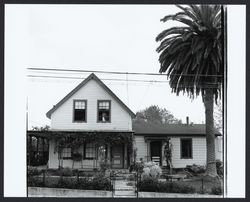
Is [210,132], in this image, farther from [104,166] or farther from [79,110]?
[79,110]

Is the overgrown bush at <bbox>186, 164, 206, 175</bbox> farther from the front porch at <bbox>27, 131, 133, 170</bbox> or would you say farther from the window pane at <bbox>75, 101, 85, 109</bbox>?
the window pane at <bbox>75, 101, 85, 109</bbox>

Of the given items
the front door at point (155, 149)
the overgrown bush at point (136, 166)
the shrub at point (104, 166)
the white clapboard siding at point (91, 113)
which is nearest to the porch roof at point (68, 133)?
the white clapboard siding at point (91, 113)

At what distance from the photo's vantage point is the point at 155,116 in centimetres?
5109

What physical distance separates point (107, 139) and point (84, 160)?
1.83 m

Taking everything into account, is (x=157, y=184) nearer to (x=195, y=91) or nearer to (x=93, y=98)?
(x=195, y=91)

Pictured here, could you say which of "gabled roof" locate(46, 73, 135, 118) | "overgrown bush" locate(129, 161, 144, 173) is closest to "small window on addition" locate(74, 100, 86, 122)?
"gabled roof" locate(46, 73, 135, 118)

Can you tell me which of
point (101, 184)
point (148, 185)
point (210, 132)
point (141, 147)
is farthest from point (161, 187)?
point (141, 147)

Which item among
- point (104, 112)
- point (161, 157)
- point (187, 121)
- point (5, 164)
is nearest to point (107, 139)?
point (104, 112)

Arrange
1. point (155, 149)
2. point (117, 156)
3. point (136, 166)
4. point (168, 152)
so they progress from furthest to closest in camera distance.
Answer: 1. point (155, 149)
2. point (168, 152)
3. point (117, 156)
4. point (136, 166)

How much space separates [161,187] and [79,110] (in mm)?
9443

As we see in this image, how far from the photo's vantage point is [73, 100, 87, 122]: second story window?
2124 centimetres

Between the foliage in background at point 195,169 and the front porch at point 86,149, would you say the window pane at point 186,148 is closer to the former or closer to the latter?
the foliage in background at point 195,169

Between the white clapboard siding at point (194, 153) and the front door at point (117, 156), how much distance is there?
133 inches

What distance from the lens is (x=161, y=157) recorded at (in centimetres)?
2292
